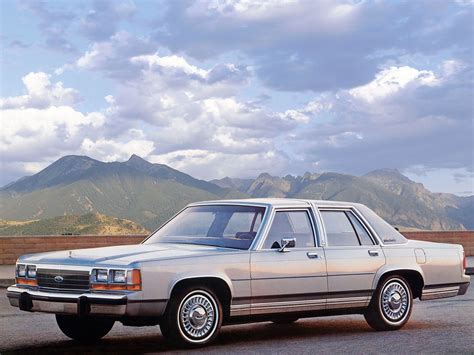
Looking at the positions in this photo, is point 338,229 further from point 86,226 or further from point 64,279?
point 86,226

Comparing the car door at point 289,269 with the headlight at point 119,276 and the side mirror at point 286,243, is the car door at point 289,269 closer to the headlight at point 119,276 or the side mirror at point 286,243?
the side mirror at point 286,243

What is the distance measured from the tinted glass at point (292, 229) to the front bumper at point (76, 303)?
2.06 meters

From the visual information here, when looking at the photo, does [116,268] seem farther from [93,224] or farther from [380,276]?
[93,224]

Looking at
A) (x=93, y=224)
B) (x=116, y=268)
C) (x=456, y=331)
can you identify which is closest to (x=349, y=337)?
(x=456, y=331)

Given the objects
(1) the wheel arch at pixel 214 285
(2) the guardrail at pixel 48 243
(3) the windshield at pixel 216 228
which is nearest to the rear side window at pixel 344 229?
(3) the windshield at pixel 216 228

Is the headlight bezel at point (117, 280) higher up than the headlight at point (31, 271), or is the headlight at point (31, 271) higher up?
Result: the headlight at point (31, 271)

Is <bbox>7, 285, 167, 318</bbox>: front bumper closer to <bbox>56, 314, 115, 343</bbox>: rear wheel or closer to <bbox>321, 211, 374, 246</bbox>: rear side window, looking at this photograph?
<bbox>56, 314, 115, 343</bbox>: rear wheel

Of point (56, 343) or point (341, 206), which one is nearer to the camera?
point (56, 343)

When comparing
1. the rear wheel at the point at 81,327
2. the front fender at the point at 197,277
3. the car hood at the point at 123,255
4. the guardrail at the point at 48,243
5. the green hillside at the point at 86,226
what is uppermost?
the green hillside at the point at 86,226

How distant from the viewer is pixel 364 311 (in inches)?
467

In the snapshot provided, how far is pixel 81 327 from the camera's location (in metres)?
11.1

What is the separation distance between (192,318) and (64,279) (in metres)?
1.38

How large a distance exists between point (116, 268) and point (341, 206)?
11.1 ft

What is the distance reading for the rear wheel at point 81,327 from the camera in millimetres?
11094
